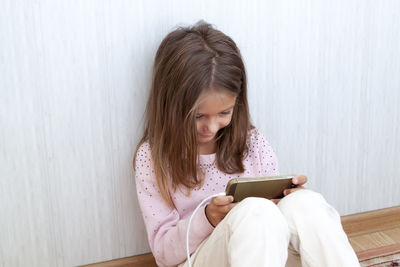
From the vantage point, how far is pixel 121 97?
1.04 m

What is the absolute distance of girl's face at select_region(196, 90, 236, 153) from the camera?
2.99 feet

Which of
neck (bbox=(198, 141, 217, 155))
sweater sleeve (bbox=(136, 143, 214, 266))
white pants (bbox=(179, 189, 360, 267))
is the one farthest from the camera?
neck (bbox=(198, 141, 217, 155))

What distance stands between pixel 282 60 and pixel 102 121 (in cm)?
50

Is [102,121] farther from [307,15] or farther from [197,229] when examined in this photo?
[307,15]

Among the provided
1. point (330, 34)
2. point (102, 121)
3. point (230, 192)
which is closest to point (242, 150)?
point (230, 192)

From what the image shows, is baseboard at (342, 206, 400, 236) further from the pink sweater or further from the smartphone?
the smartphone

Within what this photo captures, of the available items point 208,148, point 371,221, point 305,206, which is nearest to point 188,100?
point 208,148

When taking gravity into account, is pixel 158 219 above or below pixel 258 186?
below

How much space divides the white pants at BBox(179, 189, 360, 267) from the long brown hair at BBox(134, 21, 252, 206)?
22 centimetres

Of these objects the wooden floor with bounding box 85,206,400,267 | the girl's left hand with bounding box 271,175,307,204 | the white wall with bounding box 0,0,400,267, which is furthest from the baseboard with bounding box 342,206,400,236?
the girl's left hand with bounding box 271,175,307,204

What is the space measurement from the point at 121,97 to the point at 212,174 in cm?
28

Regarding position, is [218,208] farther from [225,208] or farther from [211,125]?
[211,125]

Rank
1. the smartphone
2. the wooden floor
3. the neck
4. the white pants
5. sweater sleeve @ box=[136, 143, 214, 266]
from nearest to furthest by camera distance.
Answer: the white pants
the smartphone
sweater sleeve @ box=[136, 143, 214, 266]
the neck
the wooden floor

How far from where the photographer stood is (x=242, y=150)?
106 cm
